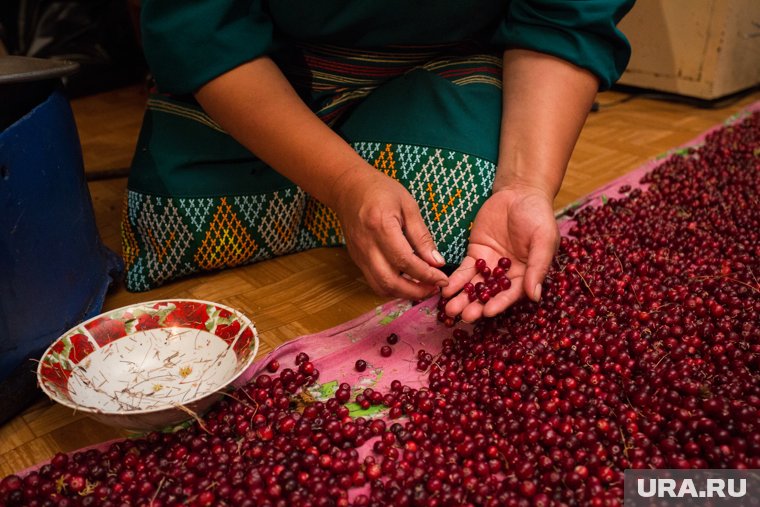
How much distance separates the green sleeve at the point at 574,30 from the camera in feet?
4.98

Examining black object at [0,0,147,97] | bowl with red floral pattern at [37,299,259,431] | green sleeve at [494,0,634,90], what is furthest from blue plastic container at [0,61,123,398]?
black object at [0,0,147,97]

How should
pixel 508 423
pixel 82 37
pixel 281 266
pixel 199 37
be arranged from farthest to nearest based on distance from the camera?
pixel 82 37 → pixel 281 266 → pixel 199 37 → pixel 508 423

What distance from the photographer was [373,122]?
5.51 feet

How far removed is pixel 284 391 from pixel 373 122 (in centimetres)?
76

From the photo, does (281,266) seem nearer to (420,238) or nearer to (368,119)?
(368,119)

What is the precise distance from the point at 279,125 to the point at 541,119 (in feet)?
1.93

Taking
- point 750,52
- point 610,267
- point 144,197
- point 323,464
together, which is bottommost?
point 750,52

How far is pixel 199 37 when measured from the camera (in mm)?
1312

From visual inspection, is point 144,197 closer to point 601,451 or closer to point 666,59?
point 601,451

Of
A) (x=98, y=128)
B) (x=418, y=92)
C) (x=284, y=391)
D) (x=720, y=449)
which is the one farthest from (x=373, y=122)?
(x=98, y=128)

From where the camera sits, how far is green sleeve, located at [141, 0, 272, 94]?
1.31m

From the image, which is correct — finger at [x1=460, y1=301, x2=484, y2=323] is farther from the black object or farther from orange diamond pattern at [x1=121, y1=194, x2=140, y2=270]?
the black object

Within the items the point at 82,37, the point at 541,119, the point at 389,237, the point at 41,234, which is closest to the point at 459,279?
the point at 389,237

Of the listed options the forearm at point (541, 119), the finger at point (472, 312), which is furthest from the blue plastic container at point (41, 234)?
the forearm at point (541, 119)
